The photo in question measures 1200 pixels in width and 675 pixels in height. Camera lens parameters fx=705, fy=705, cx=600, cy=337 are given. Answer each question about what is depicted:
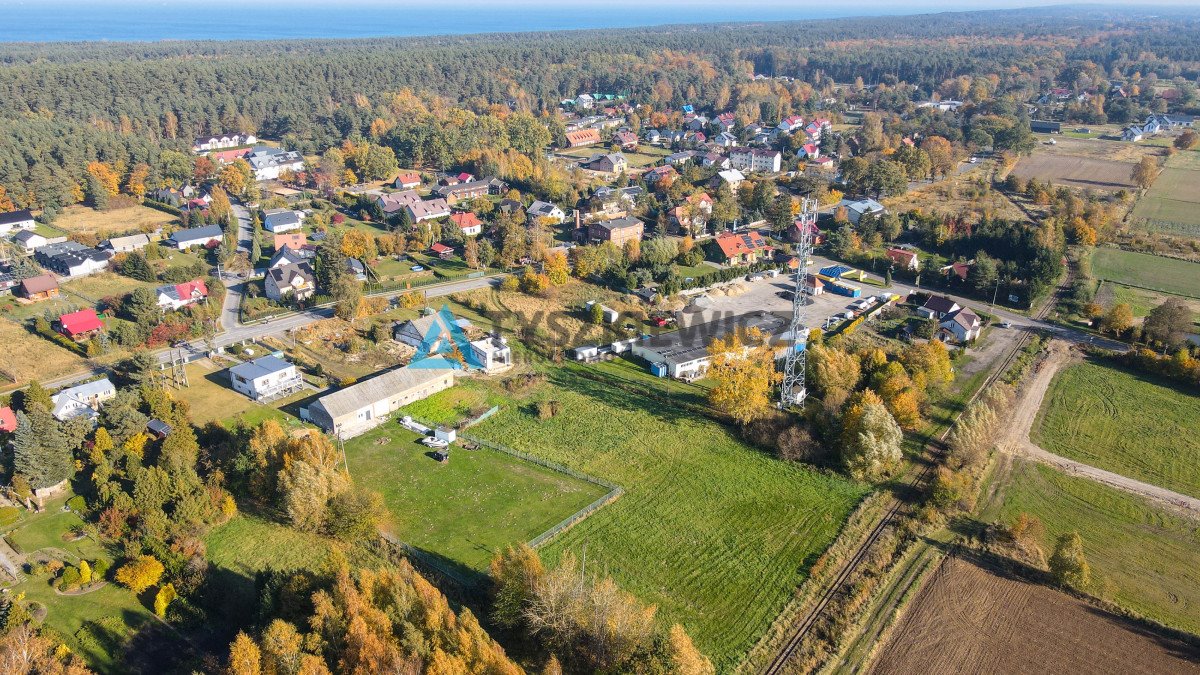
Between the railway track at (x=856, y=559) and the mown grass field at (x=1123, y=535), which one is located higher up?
the railway track at (x=856, y=559)

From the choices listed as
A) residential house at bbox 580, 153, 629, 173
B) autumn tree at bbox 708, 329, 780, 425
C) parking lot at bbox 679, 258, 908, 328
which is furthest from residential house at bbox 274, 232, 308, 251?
residential house at bbox 580, 153, 629, 173

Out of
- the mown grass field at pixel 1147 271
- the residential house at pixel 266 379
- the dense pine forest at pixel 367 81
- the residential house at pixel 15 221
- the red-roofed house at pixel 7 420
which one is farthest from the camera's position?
the dense pine forest at pixel 367 81

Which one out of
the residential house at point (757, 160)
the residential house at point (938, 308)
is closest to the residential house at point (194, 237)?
the residential house at point (938, 308)

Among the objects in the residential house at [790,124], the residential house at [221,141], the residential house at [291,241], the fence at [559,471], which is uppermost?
the residential house at [221,141]

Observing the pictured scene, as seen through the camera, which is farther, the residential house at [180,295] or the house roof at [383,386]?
the residential house at [180,295]

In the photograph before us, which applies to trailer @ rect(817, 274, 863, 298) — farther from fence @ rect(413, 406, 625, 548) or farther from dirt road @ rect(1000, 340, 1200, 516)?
fence @ rect(413, 406, 625, 548)

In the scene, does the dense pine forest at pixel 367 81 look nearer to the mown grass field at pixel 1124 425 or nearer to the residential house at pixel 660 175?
the residential house at pixel 660 175

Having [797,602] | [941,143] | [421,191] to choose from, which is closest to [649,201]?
[421,191]
